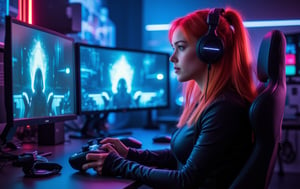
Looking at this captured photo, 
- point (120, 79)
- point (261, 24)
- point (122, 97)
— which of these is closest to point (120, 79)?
point (120, 79)

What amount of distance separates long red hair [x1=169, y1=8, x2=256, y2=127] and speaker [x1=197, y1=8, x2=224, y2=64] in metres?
0.04

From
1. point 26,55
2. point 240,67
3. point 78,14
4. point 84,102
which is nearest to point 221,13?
point 240,67

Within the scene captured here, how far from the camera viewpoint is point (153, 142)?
173cm

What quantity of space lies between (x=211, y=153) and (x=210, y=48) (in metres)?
0.30

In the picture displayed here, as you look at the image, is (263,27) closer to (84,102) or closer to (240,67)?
(84,102)

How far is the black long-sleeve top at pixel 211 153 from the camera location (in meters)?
0.95

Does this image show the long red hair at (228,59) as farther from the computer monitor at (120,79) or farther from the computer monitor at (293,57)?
the computer monitor at (293,57)

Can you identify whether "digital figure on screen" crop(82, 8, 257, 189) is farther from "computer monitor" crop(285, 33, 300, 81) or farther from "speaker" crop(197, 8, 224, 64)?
"computer monitor" crop(285, 33, 300, 81)

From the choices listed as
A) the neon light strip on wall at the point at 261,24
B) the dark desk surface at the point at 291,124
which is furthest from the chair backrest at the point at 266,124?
the neon light strip on wall at the point at 261,24

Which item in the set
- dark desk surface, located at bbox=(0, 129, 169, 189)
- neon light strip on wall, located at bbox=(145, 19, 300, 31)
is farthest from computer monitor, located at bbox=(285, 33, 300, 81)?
dark desk surface, located at bbox=(0, 129, 169, 189)

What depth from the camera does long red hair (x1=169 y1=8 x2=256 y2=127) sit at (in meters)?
1.06

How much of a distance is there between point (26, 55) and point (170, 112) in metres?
1.59

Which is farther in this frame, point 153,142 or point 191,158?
point 153,142

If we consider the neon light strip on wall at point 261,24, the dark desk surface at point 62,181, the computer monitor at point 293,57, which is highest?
the neon light strip on wall at point 261,24
